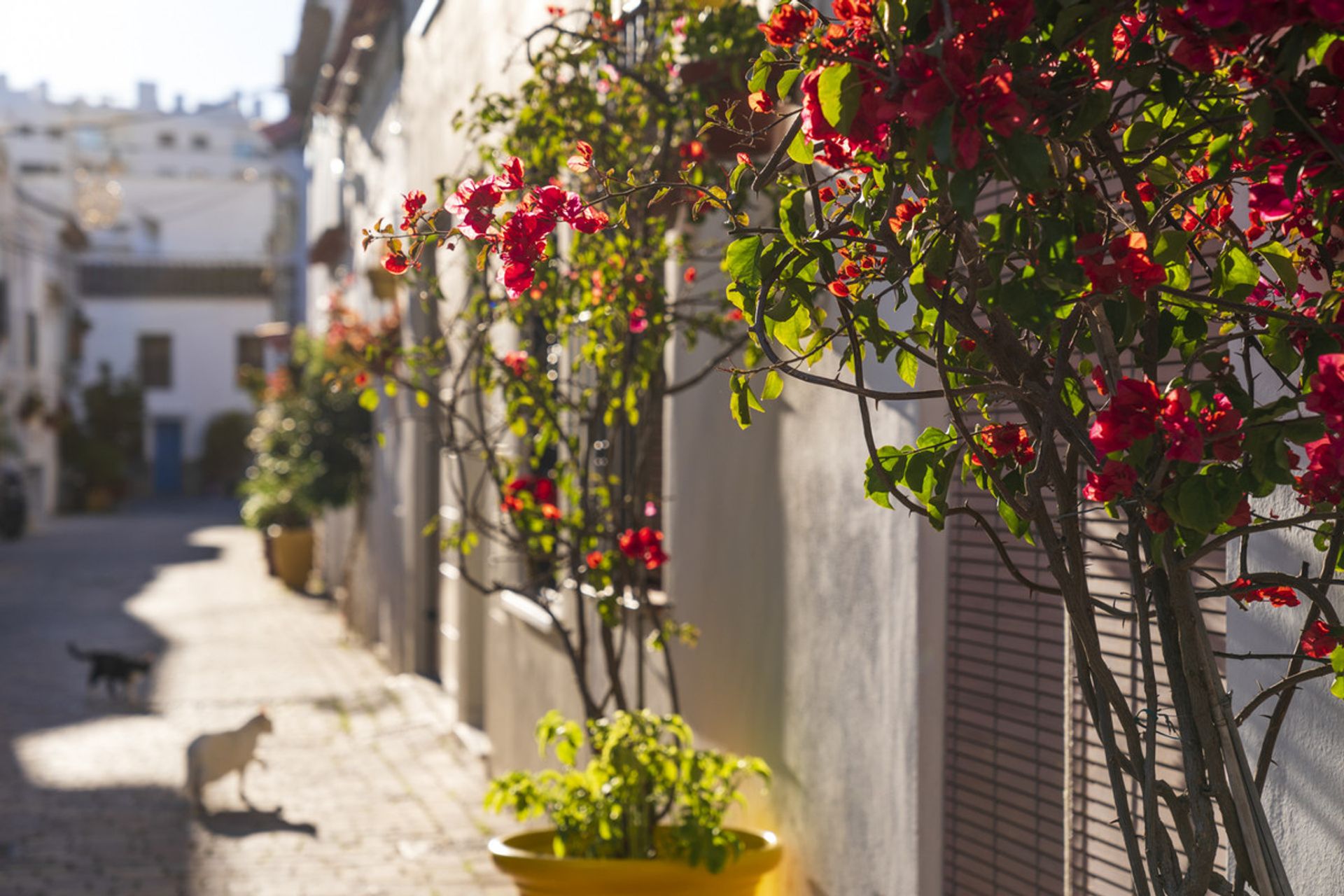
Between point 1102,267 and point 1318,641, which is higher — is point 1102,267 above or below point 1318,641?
above

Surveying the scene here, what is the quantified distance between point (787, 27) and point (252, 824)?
262 inches

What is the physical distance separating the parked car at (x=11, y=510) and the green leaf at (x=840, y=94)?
98.8 feet

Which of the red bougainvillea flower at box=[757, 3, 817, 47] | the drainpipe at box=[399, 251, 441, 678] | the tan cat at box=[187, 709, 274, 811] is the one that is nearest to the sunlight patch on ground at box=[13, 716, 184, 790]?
the tan cat at box=[187, 709, 274, 811]

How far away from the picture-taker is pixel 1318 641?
2.05 metres

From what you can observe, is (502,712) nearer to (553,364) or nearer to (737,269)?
(553,364)

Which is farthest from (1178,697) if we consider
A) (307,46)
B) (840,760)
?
(307,46)

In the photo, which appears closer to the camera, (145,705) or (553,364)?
(553,364)

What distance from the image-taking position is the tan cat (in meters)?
7.81

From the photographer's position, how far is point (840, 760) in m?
4.42

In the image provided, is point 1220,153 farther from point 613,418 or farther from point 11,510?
point 11,510

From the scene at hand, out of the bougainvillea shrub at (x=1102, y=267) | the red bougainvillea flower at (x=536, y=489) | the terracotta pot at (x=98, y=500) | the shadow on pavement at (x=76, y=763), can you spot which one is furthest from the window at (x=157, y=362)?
the bougainvillea shrub at (x=1102, y=267)

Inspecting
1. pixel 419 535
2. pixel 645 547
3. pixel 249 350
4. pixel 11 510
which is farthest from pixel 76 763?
pixel 249 350

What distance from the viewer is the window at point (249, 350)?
4641cm

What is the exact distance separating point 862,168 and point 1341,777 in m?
1.19
